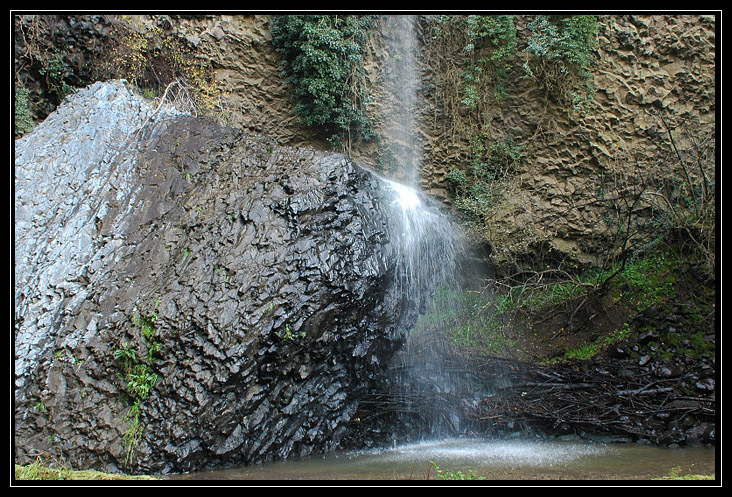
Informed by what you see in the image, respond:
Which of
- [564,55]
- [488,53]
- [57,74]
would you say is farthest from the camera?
[488,53]

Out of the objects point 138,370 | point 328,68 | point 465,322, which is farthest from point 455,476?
point 328,68

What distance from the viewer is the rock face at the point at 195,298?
4559 mm

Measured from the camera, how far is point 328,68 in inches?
319

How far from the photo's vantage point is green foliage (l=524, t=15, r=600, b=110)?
303 inches

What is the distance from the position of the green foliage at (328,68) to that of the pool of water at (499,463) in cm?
540

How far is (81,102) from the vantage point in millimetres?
6992

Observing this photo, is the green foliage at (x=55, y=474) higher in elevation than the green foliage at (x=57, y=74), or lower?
lower

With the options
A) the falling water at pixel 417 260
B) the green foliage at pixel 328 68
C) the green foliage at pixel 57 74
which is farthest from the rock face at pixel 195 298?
the green foliage at pixel 328 68

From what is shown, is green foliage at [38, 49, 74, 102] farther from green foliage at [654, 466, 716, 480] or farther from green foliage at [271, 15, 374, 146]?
green foliage at [654, 466, 716, 480]

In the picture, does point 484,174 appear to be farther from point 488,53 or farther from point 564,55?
point 564,55

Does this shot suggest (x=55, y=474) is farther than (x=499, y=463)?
No

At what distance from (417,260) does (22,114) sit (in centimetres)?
626

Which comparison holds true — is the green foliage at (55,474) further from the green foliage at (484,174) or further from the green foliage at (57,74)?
the green foliage at (484,174)

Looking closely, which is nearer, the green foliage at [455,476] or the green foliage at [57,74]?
the green foliage at [455,476]
